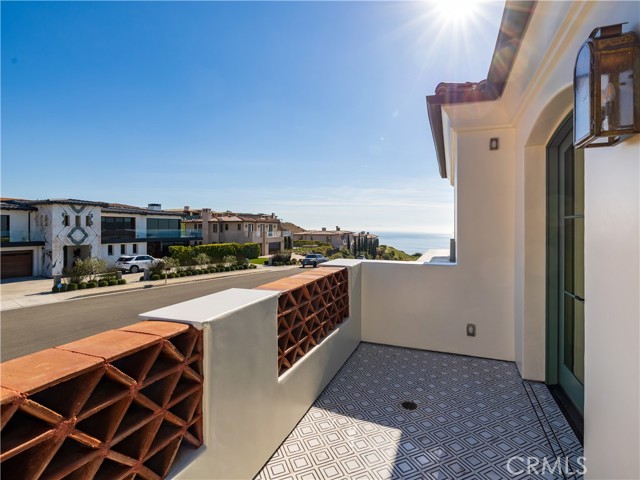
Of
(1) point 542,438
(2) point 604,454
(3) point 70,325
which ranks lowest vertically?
(3) point 70,325

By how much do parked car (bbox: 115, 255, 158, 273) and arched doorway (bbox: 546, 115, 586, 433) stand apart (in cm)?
2349

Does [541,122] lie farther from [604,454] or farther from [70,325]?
[70,325]

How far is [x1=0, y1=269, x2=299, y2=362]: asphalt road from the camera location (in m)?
8.88

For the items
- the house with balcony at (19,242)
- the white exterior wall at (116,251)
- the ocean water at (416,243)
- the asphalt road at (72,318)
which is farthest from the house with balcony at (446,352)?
the house with balcony at (19,242)

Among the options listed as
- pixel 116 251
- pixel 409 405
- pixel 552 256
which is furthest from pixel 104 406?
pixel 116 251

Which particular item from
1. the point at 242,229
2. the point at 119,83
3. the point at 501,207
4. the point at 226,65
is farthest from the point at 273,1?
the point at 242,229

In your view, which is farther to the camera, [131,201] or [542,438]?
[131,201]

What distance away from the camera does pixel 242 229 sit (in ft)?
110

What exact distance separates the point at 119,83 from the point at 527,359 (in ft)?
49.6

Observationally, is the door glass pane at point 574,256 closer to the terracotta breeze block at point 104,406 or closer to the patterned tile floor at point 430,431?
the patterned tile floor at point 430,431

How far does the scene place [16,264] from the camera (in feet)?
65.3

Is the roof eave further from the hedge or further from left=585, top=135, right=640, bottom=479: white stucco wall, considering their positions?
the hedge

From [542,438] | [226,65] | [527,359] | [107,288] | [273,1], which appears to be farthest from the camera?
[107,288]

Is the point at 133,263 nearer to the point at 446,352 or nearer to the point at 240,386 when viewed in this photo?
the point at 446,352
